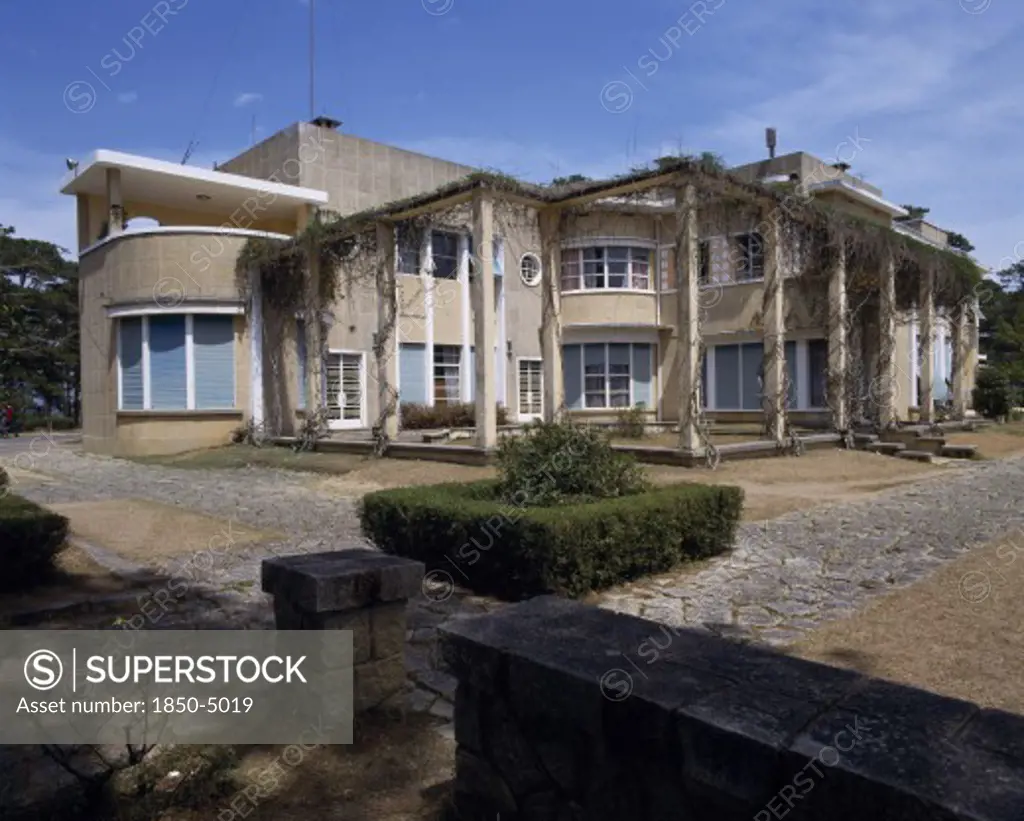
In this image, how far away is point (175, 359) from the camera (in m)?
19.0

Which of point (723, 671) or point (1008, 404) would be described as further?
point (1008, 404)

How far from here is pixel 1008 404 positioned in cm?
2588

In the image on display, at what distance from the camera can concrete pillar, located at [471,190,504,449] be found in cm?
1485

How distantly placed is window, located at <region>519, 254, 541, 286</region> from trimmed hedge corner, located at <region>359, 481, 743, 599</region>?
782 inches

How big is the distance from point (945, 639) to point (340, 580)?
384 cm

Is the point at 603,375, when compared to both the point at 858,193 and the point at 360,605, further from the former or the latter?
the point at 360,605

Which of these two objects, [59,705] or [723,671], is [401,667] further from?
[723,671]

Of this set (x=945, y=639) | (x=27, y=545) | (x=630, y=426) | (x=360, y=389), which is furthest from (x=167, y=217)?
(x=945, y=639)

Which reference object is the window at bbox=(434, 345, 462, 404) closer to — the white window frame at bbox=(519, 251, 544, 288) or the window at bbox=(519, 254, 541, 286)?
the white window frame at bbox=(519, 251, 544, 288)

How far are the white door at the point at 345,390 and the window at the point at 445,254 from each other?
3995 mm

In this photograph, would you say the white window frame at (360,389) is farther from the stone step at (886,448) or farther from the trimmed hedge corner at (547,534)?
the trimmed hedge corner at (547,534)

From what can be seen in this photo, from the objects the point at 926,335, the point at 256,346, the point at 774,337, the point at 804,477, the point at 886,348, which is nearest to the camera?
the point at 804,477

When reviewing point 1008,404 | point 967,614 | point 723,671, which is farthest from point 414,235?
point 1008,404

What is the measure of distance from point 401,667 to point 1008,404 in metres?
27.9
